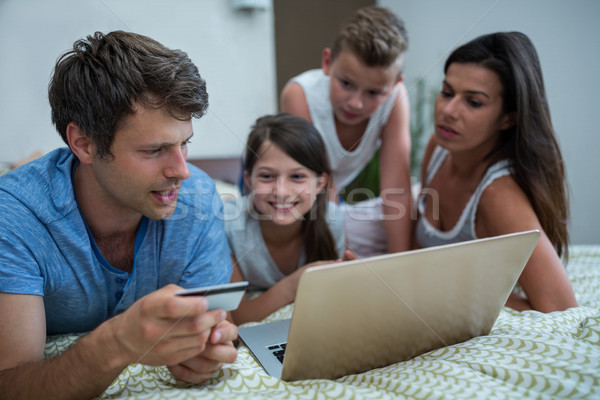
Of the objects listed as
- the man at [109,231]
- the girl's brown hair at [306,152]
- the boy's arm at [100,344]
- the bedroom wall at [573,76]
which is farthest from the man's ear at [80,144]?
the bedroom wall at [573,76]

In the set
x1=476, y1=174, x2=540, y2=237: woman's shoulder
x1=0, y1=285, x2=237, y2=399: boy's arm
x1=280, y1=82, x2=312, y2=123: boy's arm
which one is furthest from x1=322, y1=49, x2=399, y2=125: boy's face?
x1=0, y1=285, x2=237, y2=399: boy's arm

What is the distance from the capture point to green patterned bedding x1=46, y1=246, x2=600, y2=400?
0.69m

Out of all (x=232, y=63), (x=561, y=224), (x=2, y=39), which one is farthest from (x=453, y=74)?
(x=2, y=39)

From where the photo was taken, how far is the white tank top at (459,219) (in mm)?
1438

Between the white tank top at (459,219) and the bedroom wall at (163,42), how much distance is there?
3.70ft

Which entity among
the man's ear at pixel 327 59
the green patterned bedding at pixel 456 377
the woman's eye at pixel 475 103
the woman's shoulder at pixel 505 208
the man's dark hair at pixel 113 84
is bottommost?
the green patterned bedding at pixel 456 377

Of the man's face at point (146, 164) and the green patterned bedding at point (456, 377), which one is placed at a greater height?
the man's face at point (146, 164)

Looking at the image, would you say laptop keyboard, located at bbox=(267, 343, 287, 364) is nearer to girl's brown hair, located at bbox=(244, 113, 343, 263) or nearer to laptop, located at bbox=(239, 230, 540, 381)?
laptop, located at bbox=(239, 230, 540, 381)

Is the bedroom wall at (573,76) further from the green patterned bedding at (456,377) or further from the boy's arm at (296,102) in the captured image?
the green patterned bedding at (456,377)

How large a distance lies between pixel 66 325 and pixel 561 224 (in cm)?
135

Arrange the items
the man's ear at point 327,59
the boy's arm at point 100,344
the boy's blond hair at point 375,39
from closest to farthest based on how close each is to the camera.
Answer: the boy's arm at point 100,344 → the boy's blond hair at point 375,39 → the man's ear at point 327,59

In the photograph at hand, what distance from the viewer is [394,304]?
713 mm

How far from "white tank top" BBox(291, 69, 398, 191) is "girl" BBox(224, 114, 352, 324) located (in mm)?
270

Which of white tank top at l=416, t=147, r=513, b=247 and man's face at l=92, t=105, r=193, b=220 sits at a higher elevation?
man's face at l=92, t=105, r=193, b=220
